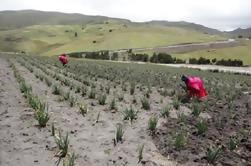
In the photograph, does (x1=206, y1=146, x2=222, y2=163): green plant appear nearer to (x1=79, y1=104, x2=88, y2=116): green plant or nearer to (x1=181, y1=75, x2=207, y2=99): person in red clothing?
(x1=79, y1=104, x2=88, y2=116): green plant

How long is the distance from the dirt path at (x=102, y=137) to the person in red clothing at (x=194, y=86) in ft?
11.7

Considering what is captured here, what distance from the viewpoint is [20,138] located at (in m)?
10.7

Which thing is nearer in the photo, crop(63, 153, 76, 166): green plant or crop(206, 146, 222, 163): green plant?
crop(63, 153, 76, 166): green plant

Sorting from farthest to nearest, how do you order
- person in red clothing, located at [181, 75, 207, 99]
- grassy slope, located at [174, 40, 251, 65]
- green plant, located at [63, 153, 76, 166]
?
grassy slope, located at [174, 40, 251, 65]
person in red clothing, located at [181, 75, 207, 99]
green plant, located at [63, 153, 76, 166]

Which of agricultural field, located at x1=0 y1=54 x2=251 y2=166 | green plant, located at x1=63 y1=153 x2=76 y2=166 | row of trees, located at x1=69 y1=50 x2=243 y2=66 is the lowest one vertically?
row of trees, located at x1=69 y1=50 x2=243 y2=66

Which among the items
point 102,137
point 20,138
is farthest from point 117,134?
point 20,138

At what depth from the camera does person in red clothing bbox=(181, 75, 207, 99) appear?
17.7 metres

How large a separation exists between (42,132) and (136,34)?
120 meters

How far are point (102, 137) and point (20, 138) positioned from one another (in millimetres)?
1960

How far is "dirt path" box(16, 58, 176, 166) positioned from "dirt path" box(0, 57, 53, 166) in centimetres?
51

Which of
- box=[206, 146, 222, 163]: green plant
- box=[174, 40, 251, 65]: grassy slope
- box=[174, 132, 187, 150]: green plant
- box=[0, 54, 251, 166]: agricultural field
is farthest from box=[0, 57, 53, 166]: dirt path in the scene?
box=[174, 40, 251, 65]: grassy slope

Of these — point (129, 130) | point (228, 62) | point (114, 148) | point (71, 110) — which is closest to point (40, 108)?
point (71, 110)

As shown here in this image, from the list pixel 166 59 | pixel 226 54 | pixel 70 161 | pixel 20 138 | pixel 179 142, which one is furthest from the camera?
pixel 226 54

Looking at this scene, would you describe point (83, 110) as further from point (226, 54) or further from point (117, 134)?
point (226, 54)
